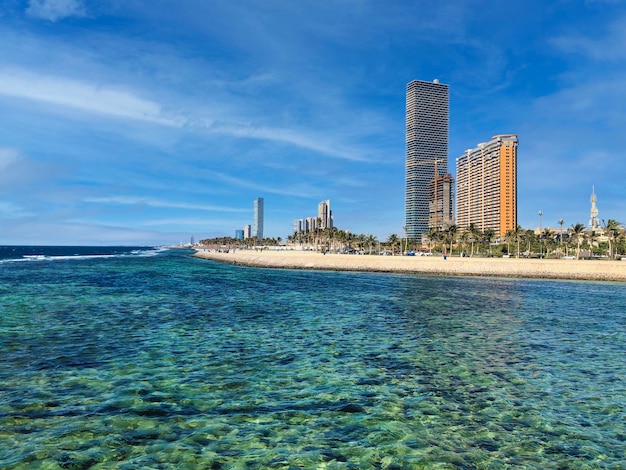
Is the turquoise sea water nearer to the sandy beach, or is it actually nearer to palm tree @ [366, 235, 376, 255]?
the sandy beach

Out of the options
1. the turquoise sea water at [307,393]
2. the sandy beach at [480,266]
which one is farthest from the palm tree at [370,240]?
the turquoise sea water at [307,393]

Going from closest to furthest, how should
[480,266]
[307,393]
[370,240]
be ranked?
[307,393] → [480,266] → [370,240]

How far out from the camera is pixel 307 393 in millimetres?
12172

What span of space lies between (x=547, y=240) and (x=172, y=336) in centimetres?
14605

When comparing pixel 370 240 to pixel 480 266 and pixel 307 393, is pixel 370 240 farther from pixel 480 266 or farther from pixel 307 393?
pixel 307 393

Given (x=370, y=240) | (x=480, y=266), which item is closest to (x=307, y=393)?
(x=480, y=266)

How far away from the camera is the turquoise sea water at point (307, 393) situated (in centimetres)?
849

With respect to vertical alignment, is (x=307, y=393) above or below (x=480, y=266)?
below

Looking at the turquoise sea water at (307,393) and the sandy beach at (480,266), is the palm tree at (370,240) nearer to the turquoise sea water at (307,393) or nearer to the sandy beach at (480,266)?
the sandy beach at (480,266)

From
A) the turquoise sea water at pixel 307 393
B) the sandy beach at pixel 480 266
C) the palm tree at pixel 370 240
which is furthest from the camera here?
the palm tree at pixel 370 240

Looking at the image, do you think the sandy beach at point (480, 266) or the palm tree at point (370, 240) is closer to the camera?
the sandy beach at point (480, 266)

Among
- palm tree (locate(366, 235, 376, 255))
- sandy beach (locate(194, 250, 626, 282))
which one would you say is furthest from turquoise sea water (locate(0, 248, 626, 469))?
palm tree (locate(366, 235, 376, 255))

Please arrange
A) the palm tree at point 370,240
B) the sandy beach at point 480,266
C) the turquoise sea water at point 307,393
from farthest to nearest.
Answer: the palm tree at point 370,240 < the sandy beach at point 480,266 < the turquoise sea water at point 307,393

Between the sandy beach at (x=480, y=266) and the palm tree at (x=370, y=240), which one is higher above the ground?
the palm tree at (x=370, y=240)
